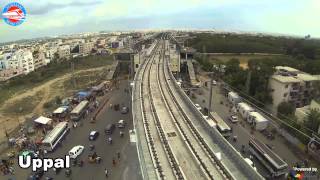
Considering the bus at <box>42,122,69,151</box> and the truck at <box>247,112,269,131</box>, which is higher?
the truck at <box>247,112,269,131</box>

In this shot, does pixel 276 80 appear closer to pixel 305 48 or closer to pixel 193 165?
pixel 193 165

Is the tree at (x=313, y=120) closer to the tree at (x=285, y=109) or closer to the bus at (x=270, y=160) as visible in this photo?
the tree at (x=285, y=109)

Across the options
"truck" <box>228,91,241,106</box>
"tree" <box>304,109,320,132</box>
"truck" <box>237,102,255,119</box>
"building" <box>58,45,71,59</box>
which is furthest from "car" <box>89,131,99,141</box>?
"building" <box>58,45,71,59</box>

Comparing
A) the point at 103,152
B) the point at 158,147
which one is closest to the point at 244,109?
the point at 158,147

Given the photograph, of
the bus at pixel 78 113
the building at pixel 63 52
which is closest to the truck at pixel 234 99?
the bus at pixel 78 113

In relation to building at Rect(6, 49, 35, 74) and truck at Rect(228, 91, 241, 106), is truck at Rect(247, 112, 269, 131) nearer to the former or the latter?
truck at Rect(228, 91, 241, 106)

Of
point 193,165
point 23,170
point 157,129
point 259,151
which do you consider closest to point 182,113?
point 157,129
